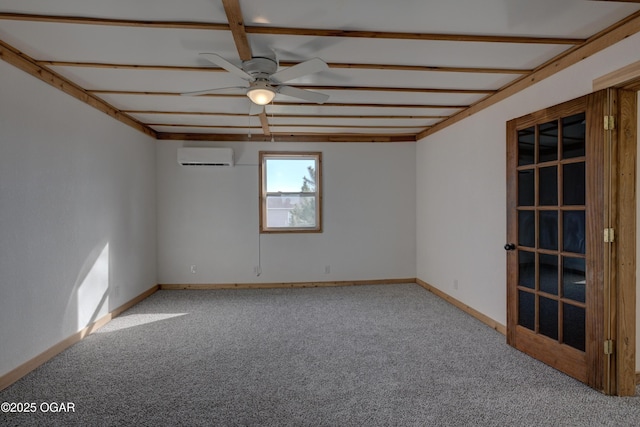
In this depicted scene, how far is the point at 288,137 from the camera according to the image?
5.43 meters

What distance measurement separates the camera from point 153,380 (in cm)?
253

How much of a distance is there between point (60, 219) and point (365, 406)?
304 centimetres

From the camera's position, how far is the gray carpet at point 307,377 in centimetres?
209

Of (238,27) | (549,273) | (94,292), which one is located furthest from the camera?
(94,292)

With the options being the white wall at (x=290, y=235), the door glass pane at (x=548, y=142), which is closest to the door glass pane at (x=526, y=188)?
the door glass pane at (x=548, y=142)

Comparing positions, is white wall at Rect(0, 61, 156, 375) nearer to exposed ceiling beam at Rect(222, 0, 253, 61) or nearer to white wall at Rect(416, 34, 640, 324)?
exposed ceiling beam at Rect(222, 0, 253, 61)

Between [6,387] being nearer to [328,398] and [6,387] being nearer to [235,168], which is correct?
[328,398]

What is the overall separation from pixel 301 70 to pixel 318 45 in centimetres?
25

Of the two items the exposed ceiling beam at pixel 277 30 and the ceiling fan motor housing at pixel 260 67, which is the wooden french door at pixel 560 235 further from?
the ceiling fan motor housing at pixel 260 67

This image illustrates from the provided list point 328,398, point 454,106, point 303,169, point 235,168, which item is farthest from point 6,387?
point 454,106

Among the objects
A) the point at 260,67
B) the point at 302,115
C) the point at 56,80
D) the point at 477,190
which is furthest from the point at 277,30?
the point at 477,190

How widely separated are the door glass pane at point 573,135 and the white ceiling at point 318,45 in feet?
1.83

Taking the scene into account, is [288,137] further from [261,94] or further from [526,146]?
[526,146]

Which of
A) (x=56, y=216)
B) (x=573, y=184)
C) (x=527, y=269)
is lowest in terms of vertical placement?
(x=527, y=269)
